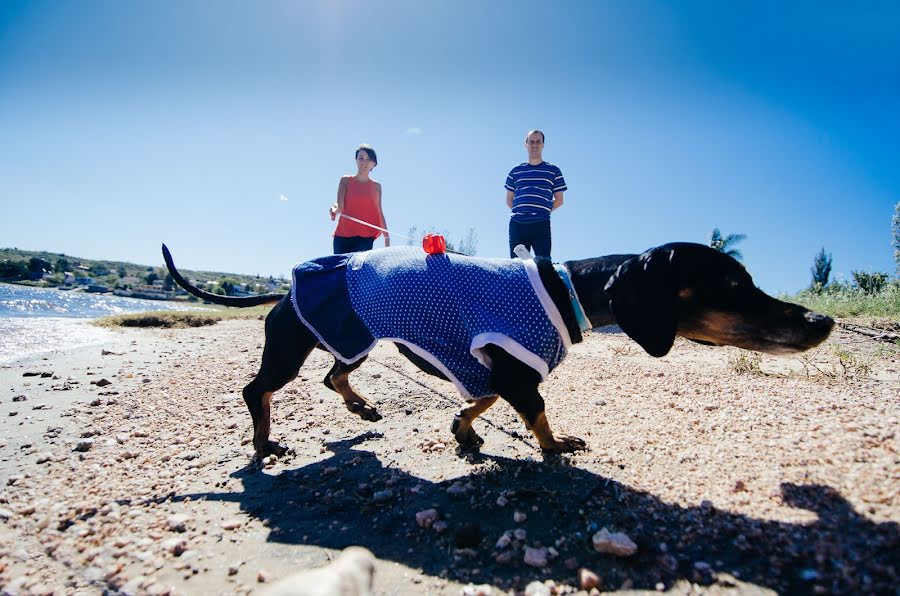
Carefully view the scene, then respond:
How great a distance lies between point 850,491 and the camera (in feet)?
5.56

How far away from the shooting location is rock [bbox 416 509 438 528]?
1986 millimetres

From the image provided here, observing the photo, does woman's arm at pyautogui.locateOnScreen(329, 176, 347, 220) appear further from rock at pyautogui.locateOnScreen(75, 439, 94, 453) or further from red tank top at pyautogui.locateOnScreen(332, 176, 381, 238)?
rock at pyautogui.locateOnScreen(75, 439, 94, 453)

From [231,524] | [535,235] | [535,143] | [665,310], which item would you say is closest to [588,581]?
[665,310]

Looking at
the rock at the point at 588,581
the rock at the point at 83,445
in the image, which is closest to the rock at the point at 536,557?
the rock at the point at 588,581

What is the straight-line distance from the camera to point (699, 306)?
2.37 meters

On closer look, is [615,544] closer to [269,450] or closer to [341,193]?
[269,450]

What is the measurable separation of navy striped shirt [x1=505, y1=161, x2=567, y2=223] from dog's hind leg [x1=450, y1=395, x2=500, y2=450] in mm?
3278

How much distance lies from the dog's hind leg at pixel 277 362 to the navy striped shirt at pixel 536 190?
350 centimetres

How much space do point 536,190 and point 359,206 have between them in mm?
2284

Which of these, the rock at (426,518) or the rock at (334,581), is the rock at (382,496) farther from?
the rock at (334,581)

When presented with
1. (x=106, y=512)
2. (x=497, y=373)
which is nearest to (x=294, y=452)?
(x=106, y=512)

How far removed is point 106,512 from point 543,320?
2.45m

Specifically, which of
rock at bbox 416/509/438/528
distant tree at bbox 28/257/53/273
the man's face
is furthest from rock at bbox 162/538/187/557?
distant tree at bbox 28/257/53/273

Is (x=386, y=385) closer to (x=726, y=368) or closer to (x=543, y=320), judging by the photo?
(x=543, y=320)
